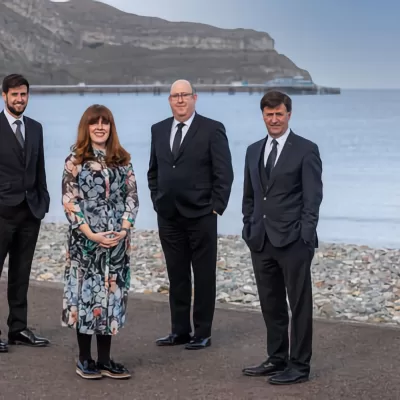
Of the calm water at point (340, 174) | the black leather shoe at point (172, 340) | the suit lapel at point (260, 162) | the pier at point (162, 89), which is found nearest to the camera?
the suit lapel at point (260, 162)

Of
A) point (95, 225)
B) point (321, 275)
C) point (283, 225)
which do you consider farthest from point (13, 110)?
point (321, 275)

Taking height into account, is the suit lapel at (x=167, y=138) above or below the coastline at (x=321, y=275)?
above

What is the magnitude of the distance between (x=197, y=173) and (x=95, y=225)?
1162 millimetres

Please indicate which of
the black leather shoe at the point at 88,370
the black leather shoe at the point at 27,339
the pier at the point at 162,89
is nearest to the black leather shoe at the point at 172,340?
the black leather shoe at the point at 27,339

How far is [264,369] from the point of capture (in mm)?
6125

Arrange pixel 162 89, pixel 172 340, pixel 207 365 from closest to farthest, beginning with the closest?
pixel 207 365 < pixel 172 340 < pixel 162 89

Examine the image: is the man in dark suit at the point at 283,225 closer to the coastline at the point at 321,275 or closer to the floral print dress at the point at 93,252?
the floral print dress at the point at 93,252

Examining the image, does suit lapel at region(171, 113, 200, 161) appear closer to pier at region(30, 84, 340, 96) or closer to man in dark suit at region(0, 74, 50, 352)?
man in dark suit at region(0, 74, 50, 352)

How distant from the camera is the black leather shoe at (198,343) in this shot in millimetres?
6836

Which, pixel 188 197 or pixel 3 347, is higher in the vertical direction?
pixel 188 197

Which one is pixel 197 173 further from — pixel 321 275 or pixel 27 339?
pixel 321 275

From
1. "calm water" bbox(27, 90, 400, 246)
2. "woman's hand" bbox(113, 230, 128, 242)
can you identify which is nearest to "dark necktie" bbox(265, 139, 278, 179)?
"woman's hand" bbox(113, 230, 128, 242)

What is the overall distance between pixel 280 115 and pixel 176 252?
5.39 ft

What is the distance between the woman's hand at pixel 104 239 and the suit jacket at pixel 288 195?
0.83m
